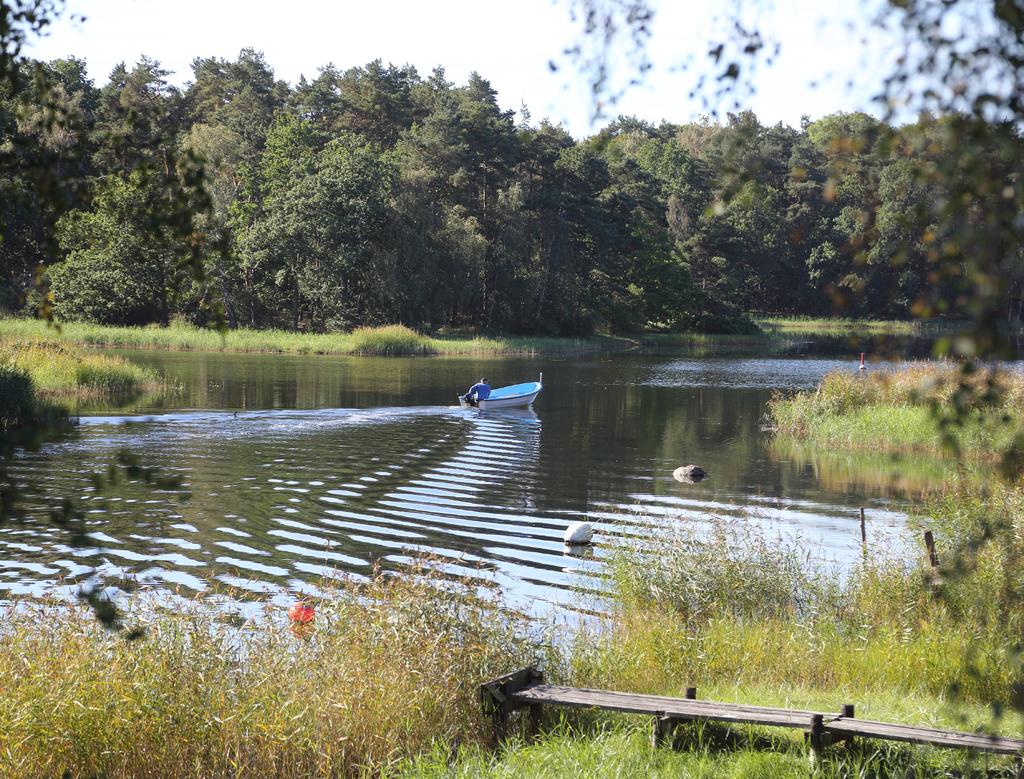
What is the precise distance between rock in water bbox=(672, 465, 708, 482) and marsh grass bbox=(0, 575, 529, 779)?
15.7 m

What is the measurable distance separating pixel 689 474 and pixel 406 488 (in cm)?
649

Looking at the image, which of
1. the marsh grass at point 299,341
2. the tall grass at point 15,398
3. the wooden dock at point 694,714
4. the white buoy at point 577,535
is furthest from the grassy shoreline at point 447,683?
the marsh grass at point 299,341

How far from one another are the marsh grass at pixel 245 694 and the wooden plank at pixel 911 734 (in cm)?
260

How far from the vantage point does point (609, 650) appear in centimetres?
977

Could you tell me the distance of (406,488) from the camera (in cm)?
2211

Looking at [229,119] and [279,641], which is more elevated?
[229,119]

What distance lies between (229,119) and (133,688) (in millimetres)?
81842

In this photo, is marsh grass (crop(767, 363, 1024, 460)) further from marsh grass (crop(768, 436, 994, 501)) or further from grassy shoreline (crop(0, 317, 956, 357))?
grassy shoreline (crop(0, 317, 956, 357))

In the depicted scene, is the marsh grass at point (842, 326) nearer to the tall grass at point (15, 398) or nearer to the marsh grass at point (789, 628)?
the tall grass at point (15, 398)

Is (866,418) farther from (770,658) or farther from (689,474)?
(770,658)

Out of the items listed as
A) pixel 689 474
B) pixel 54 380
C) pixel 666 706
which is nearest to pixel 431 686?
pixel 666 706

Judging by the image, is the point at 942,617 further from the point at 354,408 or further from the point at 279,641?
the point at 354,408

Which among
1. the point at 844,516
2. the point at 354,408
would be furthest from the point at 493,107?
the point at 844,516

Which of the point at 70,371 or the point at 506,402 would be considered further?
the point at 506,402
